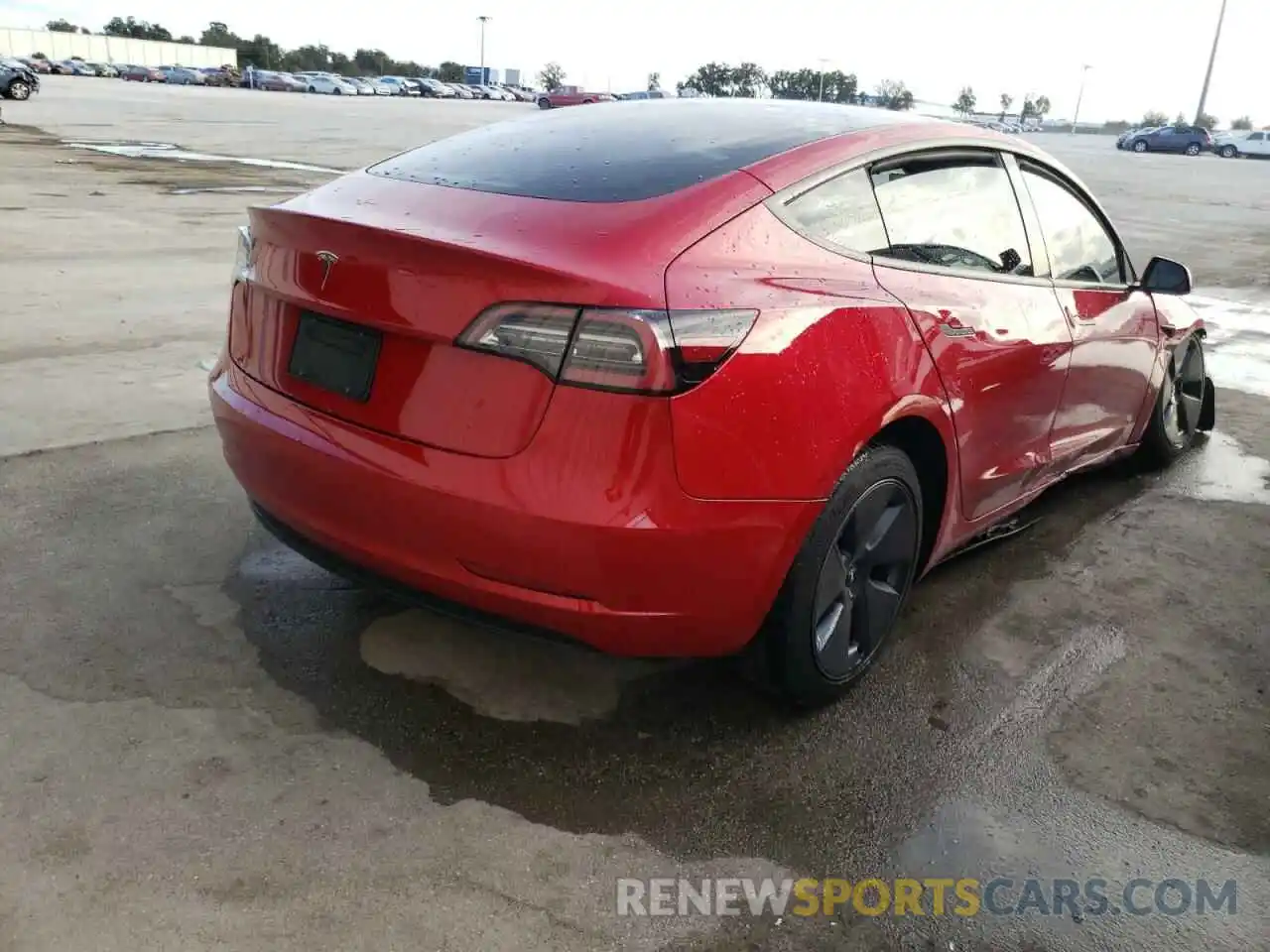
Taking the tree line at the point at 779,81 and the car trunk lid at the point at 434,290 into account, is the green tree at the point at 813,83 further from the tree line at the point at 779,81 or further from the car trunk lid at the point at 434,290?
the car trunk lid at the point at 434,290

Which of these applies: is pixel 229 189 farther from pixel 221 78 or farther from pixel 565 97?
pixel 221 78

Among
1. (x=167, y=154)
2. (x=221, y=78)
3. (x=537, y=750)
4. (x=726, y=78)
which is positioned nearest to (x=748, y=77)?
(x=726, y=78)

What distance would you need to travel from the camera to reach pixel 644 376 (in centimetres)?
223

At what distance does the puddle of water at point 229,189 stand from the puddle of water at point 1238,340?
1103 cm

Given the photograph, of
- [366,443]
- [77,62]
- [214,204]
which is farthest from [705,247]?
[77,62]

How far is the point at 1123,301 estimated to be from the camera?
4242 millimetres

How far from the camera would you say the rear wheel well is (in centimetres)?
293

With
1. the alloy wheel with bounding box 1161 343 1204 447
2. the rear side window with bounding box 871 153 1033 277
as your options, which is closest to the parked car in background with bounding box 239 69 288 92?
the alloy wheel with bounding box 1161 343 1204 447

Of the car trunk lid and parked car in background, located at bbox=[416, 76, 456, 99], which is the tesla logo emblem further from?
parked car in background, located at bbox=[416, 76, 456, 99]

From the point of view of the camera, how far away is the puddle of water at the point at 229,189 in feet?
44.8

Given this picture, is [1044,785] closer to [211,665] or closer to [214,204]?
[211,665]

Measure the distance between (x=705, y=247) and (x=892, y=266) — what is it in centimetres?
72

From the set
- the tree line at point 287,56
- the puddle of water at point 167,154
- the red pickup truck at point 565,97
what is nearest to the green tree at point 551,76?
the tree line at point 287,56

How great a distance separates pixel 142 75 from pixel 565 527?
96.0m
